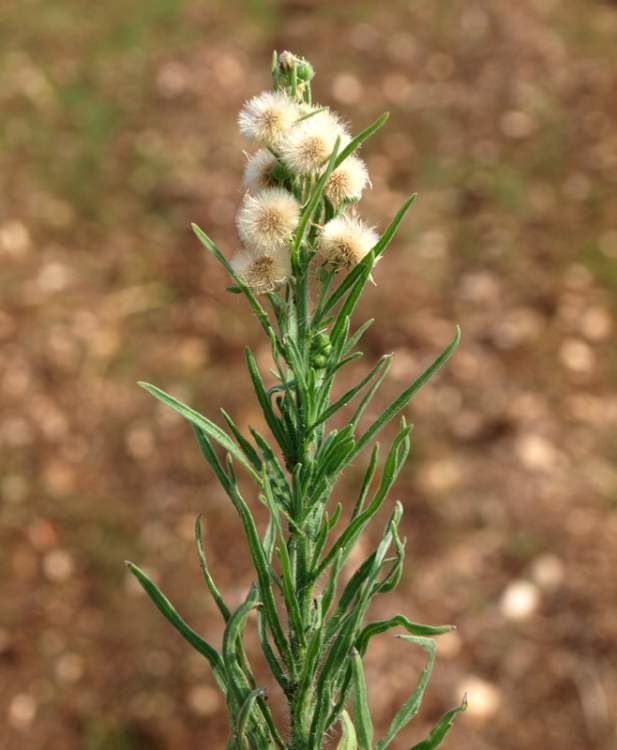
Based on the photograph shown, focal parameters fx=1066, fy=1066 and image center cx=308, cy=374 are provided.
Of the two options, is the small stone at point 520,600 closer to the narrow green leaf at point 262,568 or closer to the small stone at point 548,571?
the small stone at point 548,571

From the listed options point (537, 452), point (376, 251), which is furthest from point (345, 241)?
point (537, 452)

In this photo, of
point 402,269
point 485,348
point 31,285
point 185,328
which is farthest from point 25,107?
point 485,348

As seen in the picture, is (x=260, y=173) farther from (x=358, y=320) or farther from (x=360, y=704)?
(x=358, y=320)

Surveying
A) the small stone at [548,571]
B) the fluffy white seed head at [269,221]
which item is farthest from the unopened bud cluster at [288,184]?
the small stone at [548,571]

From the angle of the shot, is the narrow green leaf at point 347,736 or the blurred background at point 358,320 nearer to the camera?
the narrow green leaf at point 347,736

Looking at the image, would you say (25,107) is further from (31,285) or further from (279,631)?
(279,631)
